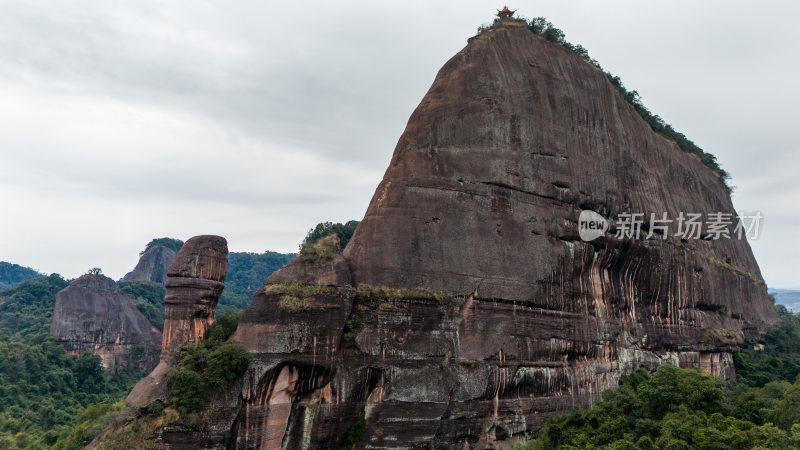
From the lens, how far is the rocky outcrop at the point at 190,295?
1903 cm

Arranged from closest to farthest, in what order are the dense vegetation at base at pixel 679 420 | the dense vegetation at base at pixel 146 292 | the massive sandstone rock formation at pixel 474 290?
1. the dense vegetation at base at pixel 679 420
2. the massive sandstone rock formation at pixel 474 290
3. the dense vegetation at base at pixel 146 292

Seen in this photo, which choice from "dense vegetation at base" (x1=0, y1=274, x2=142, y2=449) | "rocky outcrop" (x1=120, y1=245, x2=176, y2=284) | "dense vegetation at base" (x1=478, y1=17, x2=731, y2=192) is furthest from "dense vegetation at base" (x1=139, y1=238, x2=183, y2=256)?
"dense vegetation at base" (x1=478, y1=17, x2=731, y2=192)

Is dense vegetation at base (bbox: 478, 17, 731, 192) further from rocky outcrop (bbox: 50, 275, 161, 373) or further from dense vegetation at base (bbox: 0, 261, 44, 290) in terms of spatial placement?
dense vegetation at base (bbox: 0, 261, 44, 290)

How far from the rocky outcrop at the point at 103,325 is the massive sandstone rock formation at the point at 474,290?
36.7 meters

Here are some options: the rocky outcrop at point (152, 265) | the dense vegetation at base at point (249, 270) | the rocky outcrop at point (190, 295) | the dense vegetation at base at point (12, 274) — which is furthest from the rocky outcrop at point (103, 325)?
the dense vegetation at base at point (12, 274)

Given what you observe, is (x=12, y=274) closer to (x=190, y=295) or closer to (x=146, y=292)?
(x=146, y=292)

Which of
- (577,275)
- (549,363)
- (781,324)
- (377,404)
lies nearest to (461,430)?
(377,404)

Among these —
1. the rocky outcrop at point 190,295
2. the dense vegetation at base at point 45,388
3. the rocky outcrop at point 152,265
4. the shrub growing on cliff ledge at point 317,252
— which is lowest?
the dense vegetation at base at point 45,388

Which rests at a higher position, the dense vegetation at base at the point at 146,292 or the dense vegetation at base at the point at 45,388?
the dense vegetation at base at the point at 146,292

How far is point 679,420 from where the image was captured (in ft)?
61.7

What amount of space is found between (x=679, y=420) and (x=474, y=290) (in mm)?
7208

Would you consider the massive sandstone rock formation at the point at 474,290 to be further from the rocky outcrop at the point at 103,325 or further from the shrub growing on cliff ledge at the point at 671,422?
the rocky outcrop at the point at 103,325

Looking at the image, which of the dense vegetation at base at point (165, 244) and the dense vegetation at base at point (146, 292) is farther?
the dense vegetation at base at point (165, 244)

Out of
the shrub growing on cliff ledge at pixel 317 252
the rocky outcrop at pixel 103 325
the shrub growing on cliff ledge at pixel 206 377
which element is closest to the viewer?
the shrub growing on cliff ledge at pixel 206 377
